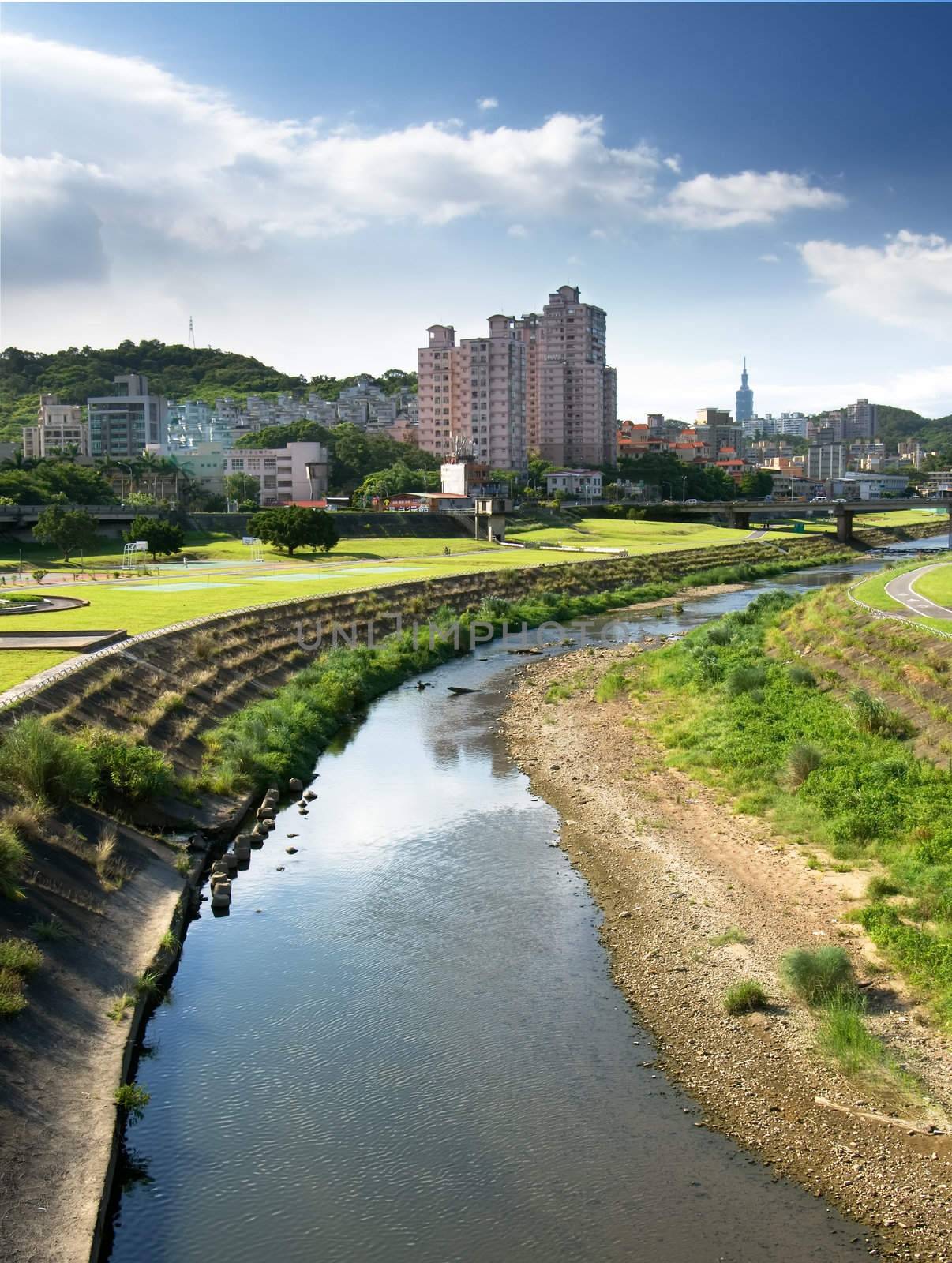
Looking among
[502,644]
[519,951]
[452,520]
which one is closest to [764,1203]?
[519,951]

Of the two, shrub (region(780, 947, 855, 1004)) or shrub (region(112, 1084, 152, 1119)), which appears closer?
shrub (region(112, 1084, 152, 1119))

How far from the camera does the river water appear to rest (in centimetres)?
1264

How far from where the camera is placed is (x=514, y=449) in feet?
593

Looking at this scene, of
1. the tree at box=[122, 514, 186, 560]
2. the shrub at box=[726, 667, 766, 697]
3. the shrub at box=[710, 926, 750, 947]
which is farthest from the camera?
the tree at box=[122, 514, 186, 560]

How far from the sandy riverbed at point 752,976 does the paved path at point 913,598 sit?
50.4 feet

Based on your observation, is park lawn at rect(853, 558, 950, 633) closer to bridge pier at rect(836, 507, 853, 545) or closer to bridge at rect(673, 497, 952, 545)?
bridge at rect(673, 497, 952, 545)

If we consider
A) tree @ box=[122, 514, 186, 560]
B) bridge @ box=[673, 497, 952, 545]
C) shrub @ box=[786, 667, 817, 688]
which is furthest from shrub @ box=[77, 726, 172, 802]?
bridge @ box=[673, 497, 952, 545]

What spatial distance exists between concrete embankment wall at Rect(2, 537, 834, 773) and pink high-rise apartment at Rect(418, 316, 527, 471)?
4241 inches

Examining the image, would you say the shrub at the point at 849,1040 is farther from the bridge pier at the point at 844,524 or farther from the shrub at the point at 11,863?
the bridge pier at the point at 844,524

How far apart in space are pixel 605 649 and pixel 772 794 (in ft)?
86.1

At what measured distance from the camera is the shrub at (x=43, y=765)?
70.2ft

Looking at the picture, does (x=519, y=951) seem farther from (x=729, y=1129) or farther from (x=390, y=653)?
(x=390, y=653)

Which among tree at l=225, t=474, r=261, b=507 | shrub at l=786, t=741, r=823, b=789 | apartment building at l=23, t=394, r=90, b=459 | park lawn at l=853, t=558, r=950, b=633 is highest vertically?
apartment building at l=23, t=394, r=90, b=459

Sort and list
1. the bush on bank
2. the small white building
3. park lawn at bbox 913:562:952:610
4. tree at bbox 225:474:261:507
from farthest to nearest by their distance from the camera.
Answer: the small white building
tree at bbox 225:474:261:507
park lawn at bbox 913:562:952:610
the bush on bank
